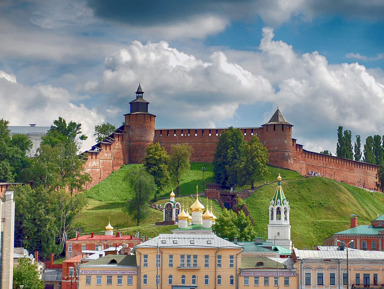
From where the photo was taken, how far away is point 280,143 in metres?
132

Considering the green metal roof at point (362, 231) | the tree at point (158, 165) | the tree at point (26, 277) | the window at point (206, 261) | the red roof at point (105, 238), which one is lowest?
the tree at point (26, 277)

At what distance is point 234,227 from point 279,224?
449 cm

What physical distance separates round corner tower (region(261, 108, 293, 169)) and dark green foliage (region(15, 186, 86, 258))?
35376 millimetres

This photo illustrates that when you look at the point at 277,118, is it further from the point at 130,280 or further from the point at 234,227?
the point at 130,280

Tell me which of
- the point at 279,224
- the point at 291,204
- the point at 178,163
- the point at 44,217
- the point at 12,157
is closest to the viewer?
the point at 279,224

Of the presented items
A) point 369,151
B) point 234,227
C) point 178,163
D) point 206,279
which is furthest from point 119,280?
point 369,151

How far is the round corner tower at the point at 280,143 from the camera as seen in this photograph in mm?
131875

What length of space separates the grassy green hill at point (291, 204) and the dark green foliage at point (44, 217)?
3614 mm

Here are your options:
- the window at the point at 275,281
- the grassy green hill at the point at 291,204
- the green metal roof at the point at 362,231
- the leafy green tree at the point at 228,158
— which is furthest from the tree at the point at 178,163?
the window at the point at 275,281

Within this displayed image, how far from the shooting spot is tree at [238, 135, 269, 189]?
12081 centimetres

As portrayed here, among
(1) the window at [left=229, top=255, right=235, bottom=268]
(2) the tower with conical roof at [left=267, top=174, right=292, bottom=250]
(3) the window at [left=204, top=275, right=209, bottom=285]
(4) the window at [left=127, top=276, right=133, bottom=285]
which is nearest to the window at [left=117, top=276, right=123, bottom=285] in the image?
(4) the window at [left=127, top=276, right=133, bottom=285]

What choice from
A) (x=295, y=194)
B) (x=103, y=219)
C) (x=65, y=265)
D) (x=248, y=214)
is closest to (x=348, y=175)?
(x=295, y=194)

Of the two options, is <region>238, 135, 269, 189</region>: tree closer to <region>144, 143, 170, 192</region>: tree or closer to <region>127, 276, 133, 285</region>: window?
<region>144, 143, 170, 192</region>: tree

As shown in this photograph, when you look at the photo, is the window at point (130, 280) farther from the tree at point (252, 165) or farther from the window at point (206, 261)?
the tree at point (252, 165)
